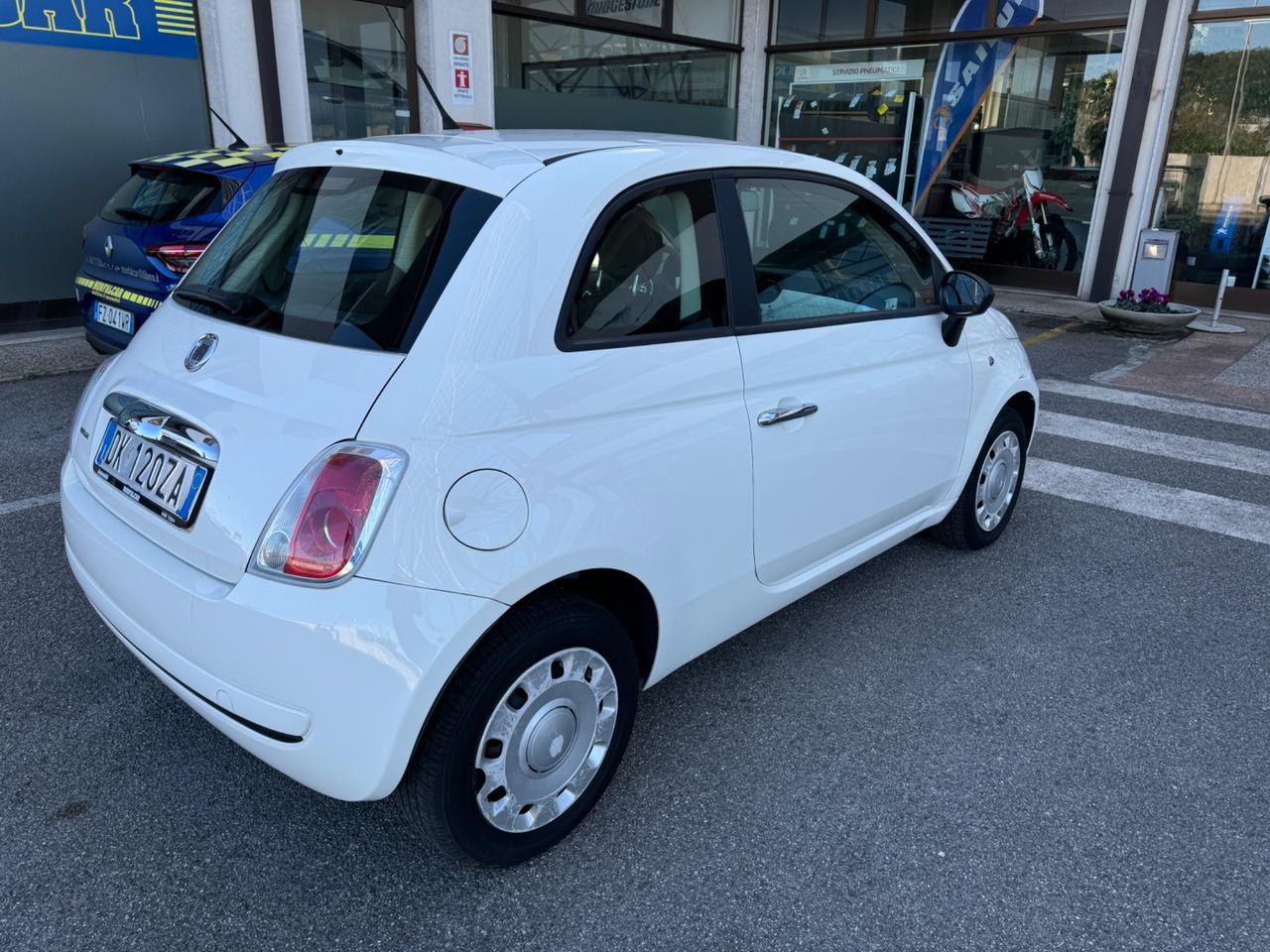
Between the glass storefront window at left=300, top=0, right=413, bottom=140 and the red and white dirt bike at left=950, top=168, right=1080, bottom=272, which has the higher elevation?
the glass storefront window at left=300, top=0, right=413, bottom=140

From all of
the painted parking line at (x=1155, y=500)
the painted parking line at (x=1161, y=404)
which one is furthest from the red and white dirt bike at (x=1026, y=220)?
the painted parking line at (x=1155, y=500)

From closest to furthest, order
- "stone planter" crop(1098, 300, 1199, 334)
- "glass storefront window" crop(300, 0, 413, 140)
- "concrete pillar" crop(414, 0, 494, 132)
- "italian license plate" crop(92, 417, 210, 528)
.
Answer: "italian license plate" crop(92, 417, 210, 528) < "stone planter" crop(1098, 300, 1199, 334) < "glass storefront window" crop(300, 0, 413, 140) < "concrete pillar" crop(414, 0, 494, 132)

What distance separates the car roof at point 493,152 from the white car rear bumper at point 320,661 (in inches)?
40.1

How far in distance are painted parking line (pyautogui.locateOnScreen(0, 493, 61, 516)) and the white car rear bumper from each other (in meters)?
2.79

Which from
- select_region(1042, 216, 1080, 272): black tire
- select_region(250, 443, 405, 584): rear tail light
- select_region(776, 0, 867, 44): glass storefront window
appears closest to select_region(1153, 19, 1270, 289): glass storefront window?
select_region(1042, 216, 1080, 272): black tire

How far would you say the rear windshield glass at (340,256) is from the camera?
2.18 meters

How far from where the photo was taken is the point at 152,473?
2.29 meters

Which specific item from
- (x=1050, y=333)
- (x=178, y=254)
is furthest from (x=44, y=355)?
(x=1050, y=333)

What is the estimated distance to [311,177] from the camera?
2.70 metres

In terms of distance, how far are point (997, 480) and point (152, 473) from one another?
11.1 ft

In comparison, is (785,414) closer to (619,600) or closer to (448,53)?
(619,600)

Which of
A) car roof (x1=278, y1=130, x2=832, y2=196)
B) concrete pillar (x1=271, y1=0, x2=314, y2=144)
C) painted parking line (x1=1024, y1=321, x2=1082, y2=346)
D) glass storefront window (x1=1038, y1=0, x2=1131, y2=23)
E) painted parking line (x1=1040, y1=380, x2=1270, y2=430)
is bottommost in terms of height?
painted parking line (x1=1040, y1=380, x2=1270, y2=430)

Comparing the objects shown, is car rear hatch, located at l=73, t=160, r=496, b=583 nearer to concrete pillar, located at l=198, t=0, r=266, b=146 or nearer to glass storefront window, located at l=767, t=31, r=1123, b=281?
concrete pillar, located at l=198, t=0, r=266, b=146

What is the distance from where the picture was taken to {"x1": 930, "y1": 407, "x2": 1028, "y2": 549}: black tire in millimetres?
3994
